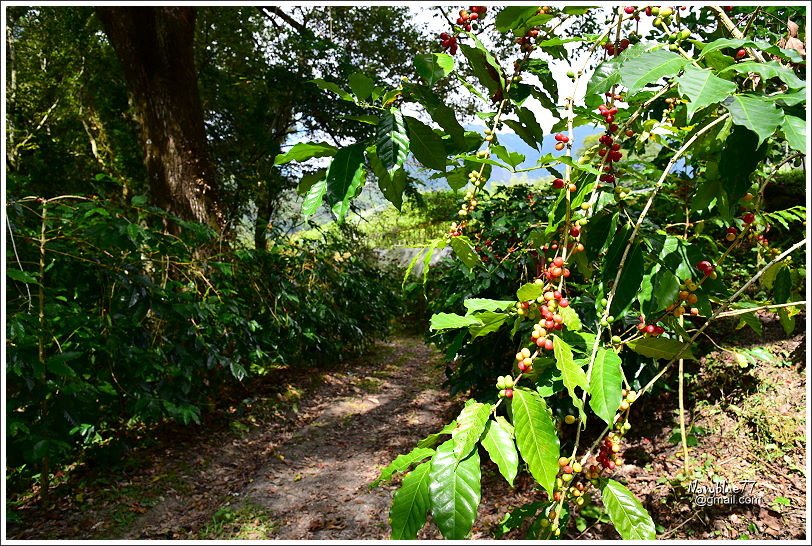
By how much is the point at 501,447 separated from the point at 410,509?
0.51ft

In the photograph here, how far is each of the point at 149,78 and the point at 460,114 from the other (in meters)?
4.46

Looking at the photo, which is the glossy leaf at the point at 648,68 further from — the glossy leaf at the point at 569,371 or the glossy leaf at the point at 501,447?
the glossy leaf at the point at 501,447

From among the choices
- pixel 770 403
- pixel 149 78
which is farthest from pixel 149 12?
pixel 770 403

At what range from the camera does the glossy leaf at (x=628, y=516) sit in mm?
832

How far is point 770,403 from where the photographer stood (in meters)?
2.45

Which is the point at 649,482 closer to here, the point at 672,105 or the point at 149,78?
the point at 672,105

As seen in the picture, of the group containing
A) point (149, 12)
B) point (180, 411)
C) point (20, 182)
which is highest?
point (149, 12)

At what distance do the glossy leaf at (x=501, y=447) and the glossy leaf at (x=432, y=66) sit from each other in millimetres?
560

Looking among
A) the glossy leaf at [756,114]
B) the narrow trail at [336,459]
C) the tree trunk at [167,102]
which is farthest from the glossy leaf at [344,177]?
the tree trunk at [167,102]

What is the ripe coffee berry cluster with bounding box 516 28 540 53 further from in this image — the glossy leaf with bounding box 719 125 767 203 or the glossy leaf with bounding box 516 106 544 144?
the glossy leaf with bounding box 719 125 767 203

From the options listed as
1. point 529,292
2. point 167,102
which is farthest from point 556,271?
point 167,102

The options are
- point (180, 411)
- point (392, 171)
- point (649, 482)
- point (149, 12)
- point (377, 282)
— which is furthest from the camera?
point (377, 282)

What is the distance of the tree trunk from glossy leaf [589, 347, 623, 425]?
3857mm

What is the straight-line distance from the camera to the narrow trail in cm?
243
